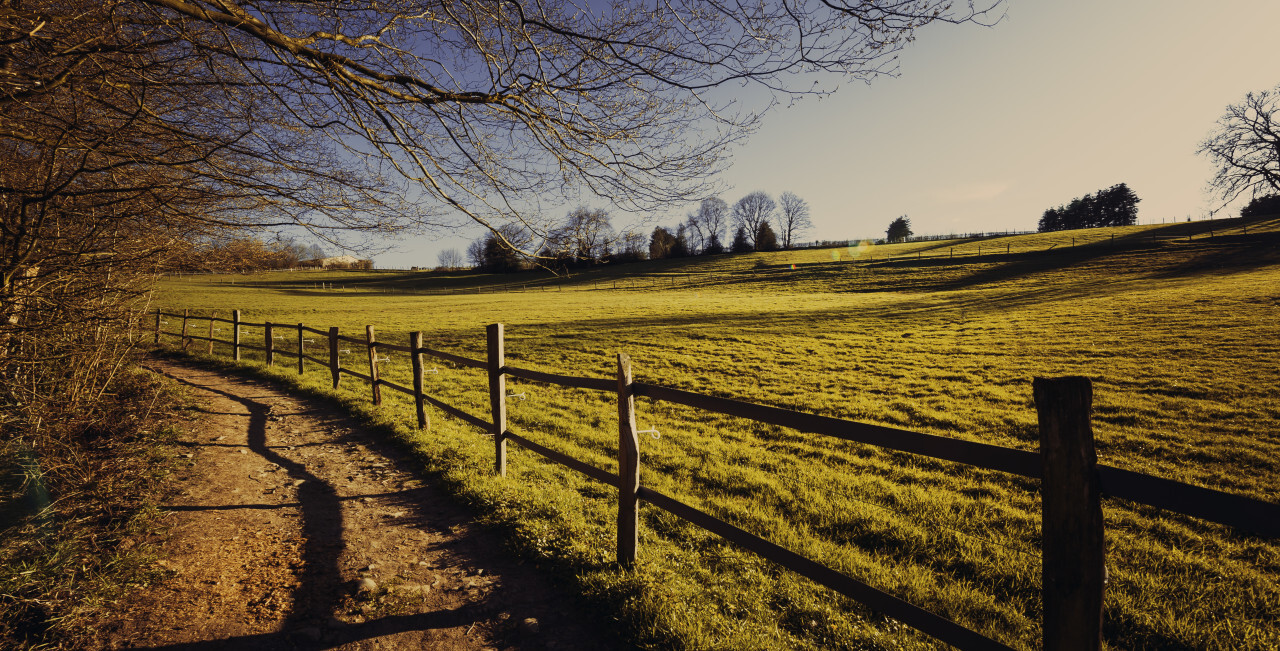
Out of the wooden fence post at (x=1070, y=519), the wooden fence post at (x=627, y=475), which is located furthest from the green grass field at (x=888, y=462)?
the wooden fence post at (x=1070, y=519)

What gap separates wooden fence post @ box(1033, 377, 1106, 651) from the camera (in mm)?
1830

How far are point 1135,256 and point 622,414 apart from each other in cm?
5345

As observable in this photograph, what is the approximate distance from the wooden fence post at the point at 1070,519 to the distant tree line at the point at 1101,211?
112239 mm

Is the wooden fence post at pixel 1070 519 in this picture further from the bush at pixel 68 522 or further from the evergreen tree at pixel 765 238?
the evergreen tree at pixel 765 238

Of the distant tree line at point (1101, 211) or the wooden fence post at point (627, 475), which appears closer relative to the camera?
the wooden fence post at point (627, 475)

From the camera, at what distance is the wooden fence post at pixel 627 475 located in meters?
3.92

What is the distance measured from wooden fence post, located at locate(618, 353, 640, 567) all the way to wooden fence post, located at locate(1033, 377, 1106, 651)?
2.56 m

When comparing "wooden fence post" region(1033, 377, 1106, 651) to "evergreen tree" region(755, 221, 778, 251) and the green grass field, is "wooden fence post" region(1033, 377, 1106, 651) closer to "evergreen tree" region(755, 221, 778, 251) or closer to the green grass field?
the green grass field

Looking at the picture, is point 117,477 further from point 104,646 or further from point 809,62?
point 809,62

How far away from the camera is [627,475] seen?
13.0ft

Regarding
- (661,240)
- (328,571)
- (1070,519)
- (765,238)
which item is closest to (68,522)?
(328,571)

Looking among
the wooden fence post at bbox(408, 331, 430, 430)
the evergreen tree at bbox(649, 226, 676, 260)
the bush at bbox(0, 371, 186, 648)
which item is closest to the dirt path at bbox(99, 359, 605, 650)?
the bush at bbox(0, 371, 186, 648)

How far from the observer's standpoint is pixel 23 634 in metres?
2.93

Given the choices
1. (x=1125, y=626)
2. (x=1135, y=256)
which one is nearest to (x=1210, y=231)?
(x=1135, y=256)
